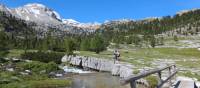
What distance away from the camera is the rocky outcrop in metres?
69.2

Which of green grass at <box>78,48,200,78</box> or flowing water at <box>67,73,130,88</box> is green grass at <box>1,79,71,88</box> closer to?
flowing water at <box>67,73,130,88</box>

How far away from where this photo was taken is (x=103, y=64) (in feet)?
301

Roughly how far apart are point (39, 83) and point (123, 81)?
52.3m

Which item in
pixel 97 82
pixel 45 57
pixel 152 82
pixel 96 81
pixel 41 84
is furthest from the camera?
pixel 45 57

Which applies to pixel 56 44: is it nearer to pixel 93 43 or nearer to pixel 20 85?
pixel 93 43

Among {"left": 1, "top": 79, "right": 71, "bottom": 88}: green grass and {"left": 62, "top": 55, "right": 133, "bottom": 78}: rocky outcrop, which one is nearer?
{"left": 1, "top": 79, "right": 71, "bottom": 88}: green grass

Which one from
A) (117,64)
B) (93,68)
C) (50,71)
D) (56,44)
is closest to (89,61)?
(93,68)

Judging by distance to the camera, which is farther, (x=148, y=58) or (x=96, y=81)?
(x=148, y=58)

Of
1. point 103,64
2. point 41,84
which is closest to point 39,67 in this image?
point 103,64

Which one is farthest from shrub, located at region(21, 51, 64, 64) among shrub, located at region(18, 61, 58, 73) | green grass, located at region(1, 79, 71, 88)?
green grass, located at region(1, 79, 71, 88)

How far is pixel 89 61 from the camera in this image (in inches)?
3937

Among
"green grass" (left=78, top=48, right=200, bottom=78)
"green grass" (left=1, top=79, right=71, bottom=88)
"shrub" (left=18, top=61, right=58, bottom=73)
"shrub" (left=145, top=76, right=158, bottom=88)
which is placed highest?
"green grass" (left=78, top=48, right=200, bottom=78)

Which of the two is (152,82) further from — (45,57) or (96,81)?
(45,57)

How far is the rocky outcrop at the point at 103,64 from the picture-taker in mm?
69194
